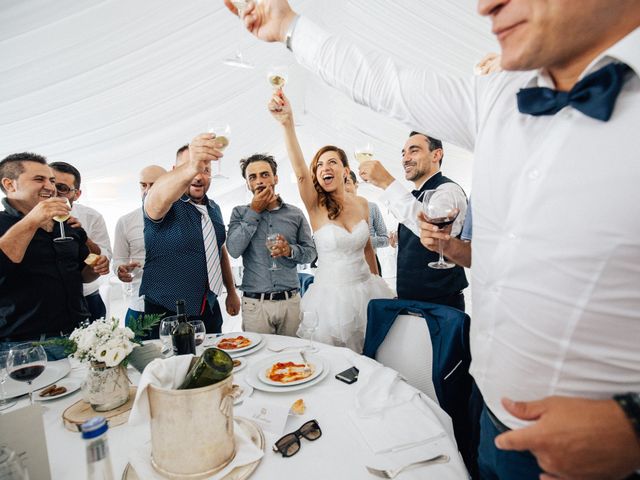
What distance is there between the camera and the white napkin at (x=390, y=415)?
0.90m

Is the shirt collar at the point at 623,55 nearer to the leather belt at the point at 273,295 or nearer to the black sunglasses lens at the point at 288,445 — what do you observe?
the black sunglasses lens at the point at 288,445

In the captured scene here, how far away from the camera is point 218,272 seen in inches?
91.6

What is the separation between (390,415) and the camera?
101 centimetres

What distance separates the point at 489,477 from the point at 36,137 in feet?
18.3

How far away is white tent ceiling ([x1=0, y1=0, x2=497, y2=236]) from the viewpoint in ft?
9.98

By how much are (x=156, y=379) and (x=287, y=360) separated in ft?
2.32

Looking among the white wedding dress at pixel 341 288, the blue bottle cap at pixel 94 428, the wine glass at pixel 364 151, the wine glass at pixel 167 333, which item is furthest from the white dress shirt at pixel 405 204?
the blue bottle cap at pixel 94 428

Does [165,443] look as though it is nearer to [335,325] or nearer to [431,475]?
[431,475]

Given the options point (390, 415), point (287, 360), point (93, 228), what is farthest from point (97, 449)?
point (93, 228)

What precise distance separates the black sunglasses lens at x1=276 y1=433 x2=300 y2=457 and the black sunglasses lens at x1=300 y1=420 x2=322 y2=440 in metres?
0.03

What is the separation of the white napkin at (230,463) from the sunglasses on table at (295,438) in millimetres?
54

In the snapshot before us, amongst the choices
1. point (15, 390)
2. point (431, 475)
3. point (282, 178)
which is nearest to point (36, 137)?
point (15, 390)

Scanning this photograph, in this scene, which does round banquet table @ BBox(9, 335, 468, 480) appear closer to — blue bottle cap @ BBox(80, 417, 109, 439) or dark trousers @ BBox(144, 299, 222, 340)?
blue bottle cap @ BBox(80, 417, 109, 439)

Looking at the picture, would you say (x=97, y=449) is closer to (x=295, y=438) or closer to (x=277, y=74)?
(x=295, y=438)
